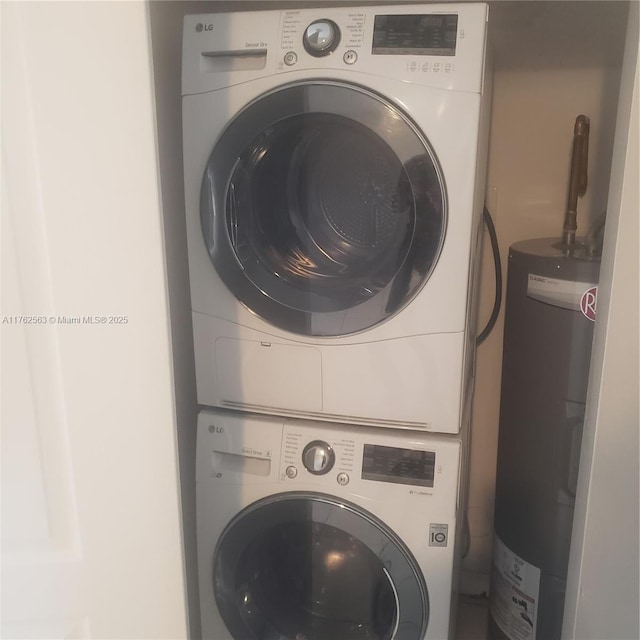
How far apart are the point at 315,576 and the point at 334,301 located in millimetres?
596

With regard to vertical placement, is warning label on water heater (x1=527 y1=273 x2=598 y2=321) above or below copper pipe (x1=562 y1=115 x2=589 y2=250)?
below

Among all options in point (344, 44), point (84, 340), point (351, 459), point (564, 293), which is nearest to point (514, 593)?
point (351, 459)

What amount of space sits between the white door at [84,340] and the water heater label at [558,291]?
705 mm

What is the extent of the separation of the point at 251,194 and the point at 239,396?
15.4 inches

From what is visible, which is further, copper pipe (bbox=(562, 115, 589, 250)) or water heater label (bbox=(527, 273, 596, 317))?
copper pipe (bbox=(562, 115, 589, 250))

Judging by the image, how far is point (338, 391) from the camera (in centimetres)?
116

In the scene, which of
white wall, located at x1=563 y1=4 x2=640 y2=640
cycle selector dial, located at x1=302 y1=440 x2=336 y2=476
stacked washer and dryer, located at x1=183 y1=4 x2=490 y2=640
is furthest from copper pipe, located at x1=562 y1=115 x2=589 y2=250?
cycle selector dial, located at x1=302 y1=440 x2=336 y2=476

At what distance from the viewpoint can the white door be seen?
802 mm

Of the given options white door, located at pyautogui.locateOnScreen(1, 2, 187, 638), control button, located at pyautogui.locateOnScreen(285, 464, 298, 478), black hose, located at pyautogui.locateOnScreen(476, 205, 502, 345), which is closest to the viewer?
white door, located at pyautogui.locateOnScreen(1, 2, 187, 638)

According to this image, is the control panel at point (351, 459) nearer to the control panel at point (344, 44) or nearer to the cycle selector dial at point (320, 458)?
the cycle selector dial at point (320, 458)

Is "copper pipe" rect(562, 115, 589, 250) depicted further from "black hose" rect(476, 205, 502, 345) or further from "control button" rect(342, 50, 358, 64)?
"control button" rect(342, 50, 358, 64)

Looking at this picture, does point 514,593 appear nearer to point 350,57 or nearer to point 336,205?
point 336,205

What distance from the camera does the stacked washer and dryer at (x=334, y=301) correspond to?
1.01 m

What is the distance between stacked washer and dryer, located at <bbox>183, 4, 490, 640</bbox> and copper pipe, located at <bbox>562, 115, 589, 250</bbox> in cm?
27
